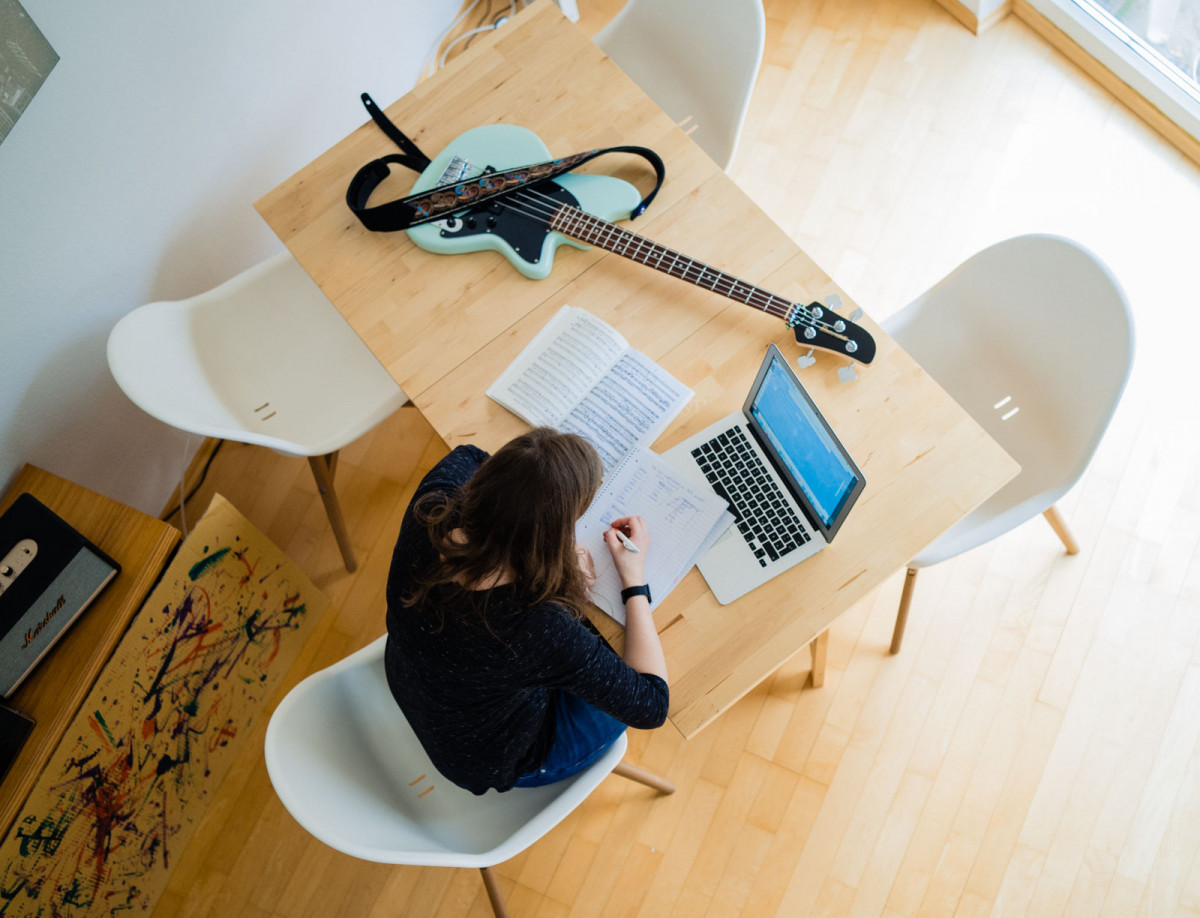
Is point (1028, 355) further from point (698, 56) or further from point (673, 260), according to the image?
point (698, 56)

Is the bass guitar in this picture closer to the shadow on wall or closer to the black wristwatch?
the black wristwatch

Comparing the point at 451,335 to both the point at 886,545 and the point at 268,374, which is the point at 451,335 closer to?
the point at 268,374

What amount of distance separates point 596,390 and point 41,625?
3.65ft

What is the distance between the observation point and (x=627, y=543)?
4.86 ft

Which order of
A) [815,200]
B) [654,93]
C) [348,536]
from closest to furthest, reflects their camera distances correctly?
[654,93] < [348,536] < [815,200]

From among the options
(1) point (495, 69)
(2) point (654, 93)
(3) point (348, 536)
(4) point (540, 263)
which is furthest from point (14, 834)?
(2) point (654, 93)

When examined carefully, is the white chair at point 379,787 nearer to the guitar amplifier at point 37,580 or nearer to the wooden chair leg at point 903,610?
the guitar amplifier at point 37,580

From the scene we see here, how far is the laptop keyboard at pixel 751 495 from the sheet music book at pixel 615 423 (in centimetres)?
3

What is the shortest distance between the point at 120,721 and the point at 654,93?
181cm

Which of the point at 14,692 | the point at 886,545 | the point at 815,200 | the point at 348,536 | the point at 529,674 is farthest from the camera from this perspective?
the point at 815,200

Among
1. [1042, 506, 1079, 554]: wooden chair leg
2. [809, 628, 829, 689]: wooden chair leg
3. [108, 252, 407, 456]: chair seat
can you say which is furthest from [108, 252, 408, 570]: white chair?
[1042, 506, 1079, 554]: wooden chair leg

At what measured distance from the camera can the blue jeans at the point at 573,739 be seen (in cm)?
153

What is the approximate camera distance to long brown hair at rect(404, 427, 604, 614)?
3.94 feet

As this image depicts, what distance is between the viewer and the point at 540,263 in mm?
1735
